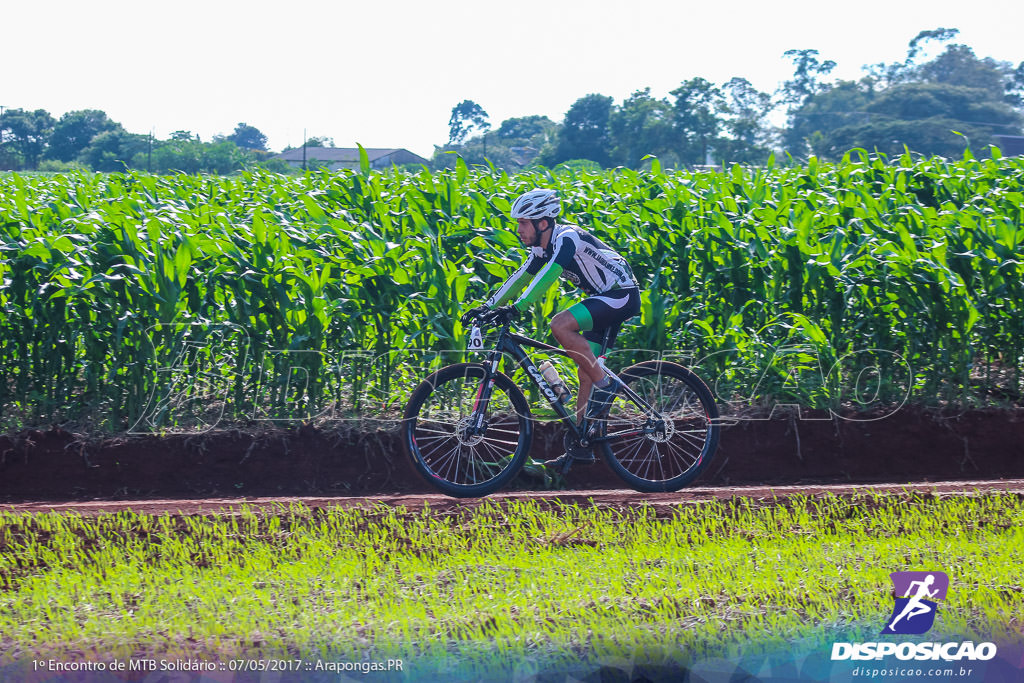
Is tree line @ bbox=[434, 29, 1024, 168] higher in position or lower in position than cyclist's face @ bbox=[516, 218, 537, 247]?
higher

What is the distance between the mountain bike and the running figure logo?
1.71 metres

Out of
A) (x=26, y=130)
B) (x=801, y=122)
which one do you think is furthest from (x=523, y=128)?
(x=26, y=130)

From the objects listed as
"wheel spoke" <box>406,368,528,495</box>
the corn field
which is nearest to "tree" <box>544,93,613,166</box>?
the corn field

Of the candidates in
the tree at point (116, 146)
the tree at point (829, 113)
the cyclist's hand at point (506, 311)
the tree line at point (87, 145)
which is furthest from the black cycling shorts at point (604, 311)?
the tree at point (829, 113)

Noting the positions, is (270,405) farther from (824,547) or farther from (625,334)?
(824,547)

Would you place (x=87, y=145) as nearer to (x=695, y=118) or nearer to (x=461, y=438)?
(x=695, y=118)

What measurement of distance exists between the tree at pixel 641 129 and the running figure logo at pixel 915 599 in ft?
166

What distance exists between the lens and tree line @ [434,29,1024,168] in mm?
54103

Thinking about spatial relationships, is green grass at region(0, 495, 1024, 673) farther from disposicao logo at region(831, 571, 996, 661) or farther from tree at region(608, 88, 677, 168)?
tree at region(608, 88, 677, 168)

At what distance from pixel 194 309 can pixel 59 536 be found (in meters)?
2.16

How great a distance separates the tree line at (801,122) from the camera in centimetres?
5410

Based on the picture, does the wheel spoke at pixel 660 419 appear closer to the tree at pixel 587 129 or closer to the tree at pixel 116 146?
the tree at pixel 587 129

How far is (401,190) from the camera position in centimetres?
891

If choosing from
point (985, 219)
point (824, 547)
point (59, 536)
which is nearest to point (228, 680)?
point (59, 536)
